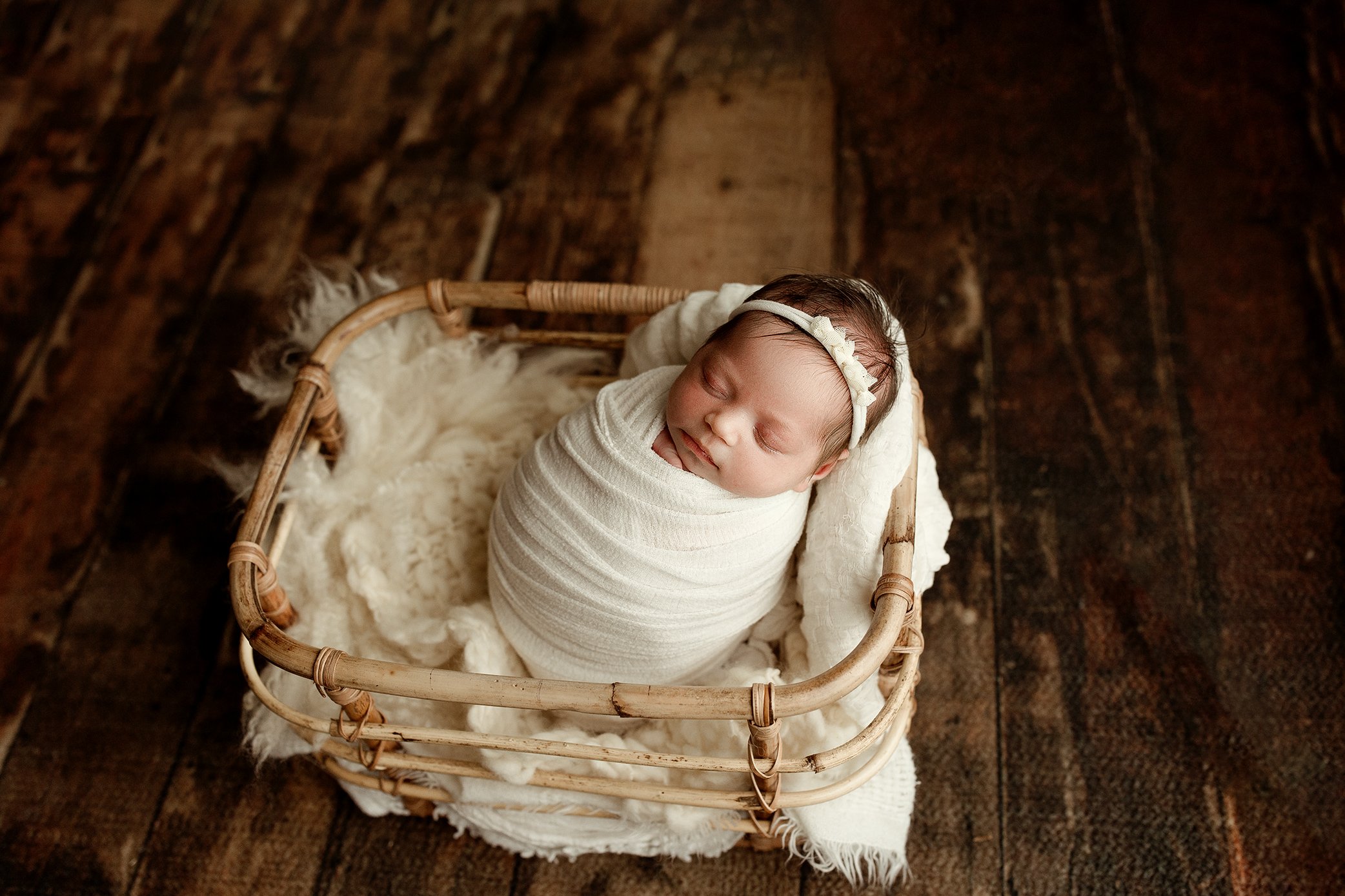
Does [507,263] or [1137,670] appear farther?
[507,263]

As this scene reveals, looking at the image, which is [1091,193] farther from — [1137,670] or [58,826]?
[58,826]

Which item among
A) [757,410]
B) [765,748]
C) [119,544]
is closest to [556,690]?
[765,748]

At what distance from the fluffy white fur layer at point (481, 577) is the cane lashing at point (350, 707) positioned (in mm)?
64

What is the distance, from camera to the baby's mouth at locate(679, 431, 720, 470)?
3.08 ft

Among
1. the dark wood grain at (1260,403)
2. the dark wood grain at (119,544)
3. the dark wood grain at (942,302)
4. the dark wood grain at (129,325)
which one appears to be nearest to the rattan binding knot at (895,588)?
the dark wood grain at (942,302)

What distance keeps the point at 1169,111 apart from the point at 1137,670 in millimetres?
992

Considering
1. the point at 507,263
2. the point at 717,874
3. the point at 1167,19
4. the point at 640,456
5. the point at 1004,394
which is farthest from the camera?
the point at 1167,19

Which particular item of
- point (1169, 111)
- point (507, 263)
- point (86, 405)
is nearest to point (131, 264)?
point (86, 405)

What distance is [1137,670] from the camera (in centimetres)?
122

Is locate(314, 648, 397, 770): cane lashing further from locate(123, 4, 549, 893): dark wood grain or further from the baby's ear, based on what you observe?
the baby's ear

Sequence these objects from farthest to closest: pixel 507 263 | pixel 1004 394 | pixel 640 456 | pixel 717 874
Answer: pixel 507 263 → pixel 1004 394 → pixel 717 874 → pixel 640 456

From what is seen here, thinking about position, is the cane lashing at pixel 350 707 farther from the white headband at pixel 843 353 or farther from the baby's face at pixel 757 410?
the white headband at pixel 843 353

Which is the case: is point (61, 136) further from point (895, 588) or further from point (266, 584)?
point (895, 588)

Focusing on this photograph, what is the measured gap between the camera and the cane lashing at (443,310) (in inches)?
46.5
